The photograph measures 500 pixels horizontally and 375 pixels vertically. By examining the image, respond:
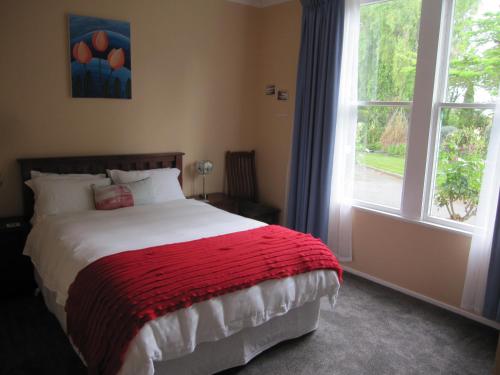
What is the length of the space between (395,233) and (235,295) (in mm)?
1844

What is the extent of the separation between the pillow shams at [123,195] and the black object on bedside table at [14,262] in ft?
1.87

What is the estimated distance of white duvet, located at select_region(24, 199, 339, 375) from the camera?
1.89 meters

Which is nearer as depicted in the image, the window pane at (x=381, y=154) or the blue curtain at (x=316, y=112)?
the window pane at (x=381, y=154)

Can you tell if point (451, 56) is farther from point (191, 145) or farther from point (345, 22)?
point (191, 145)

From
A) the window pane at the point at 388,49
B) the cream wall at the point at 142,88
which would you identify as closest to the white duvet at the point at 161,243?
the cream wall at the point at 142,88

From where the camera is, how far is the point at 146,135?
392 centimetres

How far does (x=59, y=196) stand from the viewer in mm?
3154

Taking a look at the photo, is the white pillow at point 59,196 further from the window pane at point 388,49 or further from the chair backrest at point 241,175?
the window pane at point 388,49

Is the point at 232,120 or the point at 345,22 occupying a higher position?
the point at 345,22

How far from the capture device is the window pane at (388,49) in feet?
10.7

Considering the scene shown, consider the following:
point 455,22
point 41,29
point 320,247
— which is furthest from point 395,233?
point 41,29

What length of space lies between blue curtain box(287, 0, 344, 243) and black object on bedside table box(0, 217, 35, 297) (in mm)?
2408

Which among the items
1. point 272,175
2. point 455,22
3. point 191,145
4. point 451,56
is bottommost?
point 272,175

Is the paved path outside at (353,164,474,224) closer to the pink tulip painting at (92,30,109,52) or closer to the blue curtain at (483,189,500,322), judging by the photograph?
the blue curtain at (483,189,500,322)
